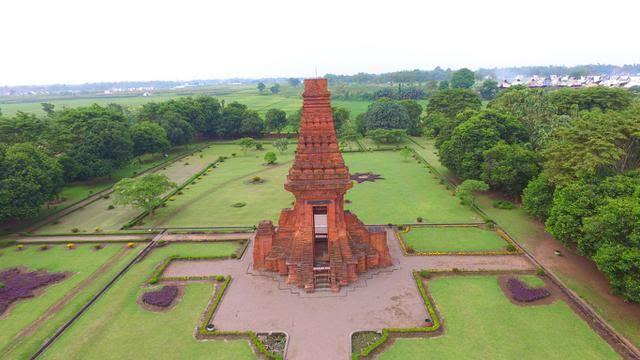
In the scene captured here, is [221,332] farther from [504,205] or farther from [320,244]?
[504,205]

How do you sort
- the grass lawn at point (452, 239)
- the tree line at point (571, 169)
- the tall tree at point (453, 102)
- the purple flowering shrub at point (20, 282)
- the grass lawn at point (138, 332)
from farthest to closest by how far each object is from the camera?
the tall tree at point (453, 102), the grass lawn at point (452, 239), the purple flowering shrub at point (20, 282), the tree line at point (571, 169), the grass lawn at point (138, 332)

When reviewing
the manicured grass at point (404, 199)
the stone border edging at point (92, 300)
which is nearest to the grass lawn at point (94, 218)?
the stone border edging at point (92, 300)

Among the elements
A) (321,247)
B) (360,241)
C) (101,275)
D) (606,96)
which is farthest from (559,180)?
(606,96)

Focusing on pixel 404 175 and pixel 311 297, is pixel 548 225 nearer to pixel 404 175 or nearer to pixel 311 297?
pixel 311 297

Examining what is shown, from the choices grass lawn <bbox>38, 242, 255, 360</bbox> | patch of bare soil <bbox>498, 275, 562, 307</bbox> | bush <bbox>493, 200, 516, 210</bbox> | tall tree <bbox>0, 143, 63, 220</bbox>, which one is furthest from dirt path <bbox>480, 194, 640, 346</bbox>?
tall tree <bbox>0, 143, 63, 220</bbox>

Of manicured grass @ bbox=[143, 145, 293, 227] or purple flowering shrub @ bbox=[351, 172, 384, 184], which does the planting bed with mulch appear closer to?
manicured grass @ bbox=[143, 145, 293, 227]

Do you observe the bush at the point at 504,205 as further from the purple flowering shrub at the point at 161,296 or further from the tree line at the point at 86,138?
the tree line at the point at 86,138

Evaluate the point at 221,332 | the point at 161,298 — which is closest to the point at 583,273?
the point at 221,332
